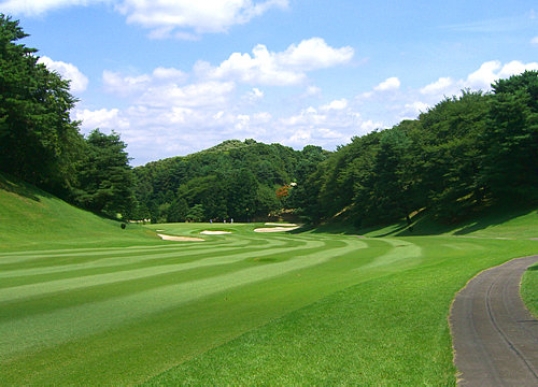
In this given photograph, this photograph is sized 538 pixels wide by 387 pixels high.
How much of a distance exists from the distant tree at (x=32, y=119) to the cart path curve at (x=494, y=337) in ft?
158

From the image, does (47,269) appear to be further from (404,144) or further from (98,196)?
(404,144)

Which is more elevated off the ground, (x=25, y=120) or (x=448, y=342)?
(x=25, y=120)

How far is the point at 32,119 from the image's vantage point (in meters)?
50.6

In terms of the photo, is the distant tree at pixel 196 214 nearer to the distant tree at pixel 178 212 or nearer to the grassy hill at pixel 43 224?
the distant tree at pixel 178 212

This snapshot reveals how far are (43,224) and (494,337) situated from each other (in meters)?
44.1

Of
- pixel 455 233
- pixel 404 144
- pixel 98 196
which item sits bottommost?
pixel 455 233

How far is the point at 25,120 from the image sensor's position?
5209cm

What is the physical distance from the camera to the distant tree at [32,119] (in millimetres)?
50250

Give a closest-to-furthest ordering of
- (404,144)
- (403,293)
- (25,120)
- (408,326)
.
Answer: (408,326)
(403,293)
(25,120)
(404,144)

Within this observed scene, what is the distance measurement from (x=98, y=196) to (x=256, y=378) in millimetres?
67826

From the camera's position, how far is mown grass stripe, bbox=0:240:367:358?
9102 mm

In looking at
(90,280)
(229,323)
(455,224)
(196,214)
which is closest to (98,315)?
(229,323)

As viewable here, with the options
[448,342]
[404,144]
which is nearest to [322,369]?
[448,342]

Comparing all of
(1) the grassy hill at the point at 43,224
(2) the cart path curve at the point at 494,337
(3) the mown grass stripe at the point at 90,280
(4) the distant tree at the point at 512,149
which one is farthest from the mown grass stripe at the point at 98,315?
(4) the distant tree at the point at 512,149
